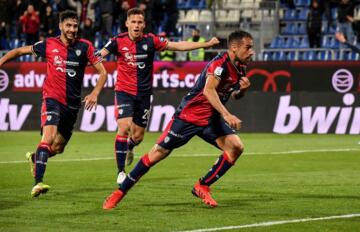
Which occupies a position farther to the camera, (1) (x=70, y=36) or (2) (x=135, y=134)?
(2) (x=135, y=134)

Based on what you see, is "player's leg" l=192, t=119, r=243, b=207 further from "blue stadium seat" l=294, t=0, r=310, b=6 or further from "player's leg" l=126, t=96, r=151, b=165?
"blue stadium seat" l=294, t=0, r=310, b=6

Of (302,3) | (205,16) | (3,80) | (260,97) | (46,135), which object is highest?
(46,135)

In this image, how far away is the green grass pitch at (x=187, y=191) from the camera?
10.4m

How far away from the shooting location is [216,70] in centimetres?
1132

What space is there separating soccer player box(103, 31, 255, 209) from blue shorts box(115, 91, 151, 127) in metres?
3.67

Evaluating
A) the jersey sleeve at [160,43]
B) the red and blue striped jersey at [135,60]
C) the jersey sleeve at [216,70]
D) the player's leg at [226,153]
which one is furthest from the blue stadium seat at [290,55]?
the jersey sleeve at [216,70]

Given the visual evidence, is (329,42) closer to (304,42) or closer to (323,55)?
(304,42)

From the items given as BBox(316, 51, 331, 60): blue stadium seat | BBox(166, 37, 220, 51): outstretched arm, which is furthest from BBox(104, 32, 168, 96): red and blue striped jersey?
BBox(316, 51, 331, 60): blue stadium seat

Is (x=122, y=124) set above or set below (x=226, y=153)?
below

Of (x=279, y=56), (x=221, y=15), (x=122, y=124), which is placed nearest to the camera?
(x=122, y=124)

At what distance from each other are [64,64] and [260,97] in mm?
14198

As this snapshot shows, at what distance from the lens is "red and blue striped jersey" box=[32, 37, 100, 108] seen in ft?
44.1

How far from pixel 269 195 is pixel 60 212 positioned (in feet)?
10.0

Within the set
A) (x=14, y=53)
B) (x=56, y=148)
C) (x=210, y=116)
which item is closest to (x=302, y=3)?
(x=56, y=148)
